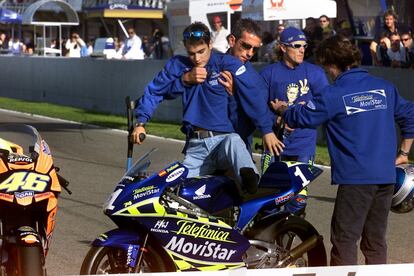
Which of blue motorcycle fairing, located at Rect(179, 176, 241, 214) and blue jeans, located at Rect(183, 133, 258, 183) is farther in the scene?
blue jeans, located at Rect(183, 133, 258, 183)

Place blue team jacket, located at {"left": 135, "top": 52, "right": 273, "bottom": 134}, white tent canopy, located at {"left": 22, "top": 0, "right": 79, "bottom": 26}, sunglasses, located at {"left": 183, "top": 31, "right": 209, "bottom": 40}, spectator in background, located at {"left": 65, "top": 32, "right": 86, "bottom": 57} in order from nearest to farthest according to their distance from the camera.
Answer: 1. sunglasses, located at {"left": 183, "top": 31, "right": 209, "bottom": 40}
2. blue team jacket, located at {"left": 135, "top": 52, "right": 273, "bottom": 134}
3. spectator in background, located at {"left": 65, "top": 32, "right": 86, "bottom": 57}
4. white tent canopy, located at {"left": 22, "top": 0, "right": 79, "bottom": 26}

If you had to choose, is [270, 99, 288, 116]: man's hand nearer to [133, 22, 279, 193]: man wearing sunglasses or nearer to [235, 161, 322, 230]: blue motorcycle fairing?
[133, 22, 279, 193]: man wearing sunglasses

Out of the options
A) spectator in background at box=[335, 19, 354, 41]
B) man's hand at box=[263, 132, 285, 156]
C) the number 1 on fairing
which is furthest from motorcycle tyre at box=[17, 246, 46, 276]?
spectator in background at box=[335, 19, 354, 41]

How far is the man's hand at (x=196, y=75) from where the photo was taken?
6.74 meters

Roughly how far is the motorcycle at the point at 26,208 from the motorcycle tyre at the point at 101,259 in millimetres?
275

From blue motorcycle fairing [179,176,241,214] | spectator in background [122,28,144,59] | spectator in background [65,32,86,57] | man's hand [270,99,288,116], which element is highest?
man's hand [270,99,288,116]

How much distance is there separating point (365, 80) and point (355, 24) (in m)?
13.9

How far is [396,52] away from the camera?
15617mm

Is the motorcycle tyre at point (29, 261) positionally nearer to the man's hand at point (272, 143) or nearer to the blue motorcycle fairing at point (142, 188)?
the blue motorcycle fairing at point (142, 188)

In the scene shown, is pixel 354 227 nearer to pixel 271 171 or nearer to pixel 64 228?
pixel 271 171

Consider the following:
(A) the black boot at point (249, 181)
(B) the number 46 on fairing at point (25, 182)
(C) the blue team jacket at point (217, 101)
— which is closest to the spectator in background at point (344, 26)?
(C) the blue team jacket at point (217, 101)

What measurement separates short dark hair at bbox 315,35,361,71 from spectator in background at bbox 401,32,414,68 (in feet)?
30.8

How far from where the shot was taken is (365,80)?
6.00m

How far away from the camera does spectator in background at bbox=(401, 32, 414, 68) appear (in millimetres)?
15250
